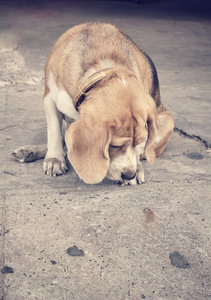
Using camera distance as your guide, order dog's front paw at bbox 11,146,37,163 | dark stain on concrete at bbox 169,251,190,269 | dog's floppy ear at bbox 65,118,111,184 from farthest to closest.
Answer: dog's front paw at bbox 11,146,37,163
dog's floppy ear at bbox 65,118,111,184
dark stain on concrete at bbox 169,251,190,269

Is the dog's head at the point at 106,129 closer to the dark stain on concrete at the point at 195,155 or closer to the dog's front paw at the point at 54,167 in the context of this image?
the dog's front paw at the point at 54,167

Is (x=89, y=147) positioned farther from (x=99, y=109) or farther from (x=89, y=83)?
(x=89, y=83)

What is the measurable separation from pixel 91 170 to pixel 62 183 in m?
0.65

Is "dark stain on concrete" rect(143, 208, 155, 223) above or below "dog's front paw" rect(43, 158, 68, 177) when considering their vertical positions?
above

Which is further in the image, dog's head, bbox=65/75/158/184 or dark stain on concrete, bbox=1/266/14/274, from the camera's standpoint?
dog's head, bbox=65/75/158/184

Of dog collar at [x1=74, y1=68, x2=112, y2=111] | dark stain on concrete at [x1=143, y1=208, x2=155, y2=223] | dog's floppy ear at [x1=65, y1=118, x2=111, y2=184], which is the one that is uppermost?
dog collar at [x1=74, y1=68, x2=112, y2=111]

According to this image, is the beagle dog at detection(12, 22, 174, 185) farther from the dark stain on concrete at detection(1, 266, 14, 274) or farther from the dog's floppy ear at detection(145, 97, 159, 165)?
the dark stain on concrete at detection(1, 266, 14, 274)

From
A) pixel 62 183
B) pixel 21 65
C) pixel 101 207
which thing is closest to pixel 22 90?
pixel 21 65

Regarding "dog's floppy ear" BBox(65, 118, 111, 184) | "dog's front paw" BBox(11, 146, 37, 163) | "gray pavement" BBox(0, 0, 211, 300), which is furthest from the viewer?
"dog's front paw" BBox(11, 146, 37, 163)

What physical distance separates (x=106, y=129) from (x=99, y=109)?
151 millimetres

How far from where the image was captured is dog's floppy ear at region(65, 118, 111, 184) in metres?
2.75

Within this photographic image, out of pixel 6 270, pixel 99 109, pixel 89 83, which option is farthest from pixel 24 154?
pixel 6 270

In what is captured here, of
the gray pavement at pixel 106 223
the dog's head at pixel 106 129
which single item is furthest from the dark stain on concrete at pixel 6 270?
the dog's head at pixel 106 129

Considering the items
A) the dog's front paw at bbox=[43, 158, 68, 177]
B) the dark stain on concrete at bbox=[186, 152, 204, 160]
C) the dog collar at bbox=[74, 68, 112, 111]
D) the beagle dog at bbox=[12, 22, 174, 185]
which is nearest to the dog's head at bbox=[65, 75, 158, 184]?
the beagle dog at bbox=[12, 22, 174, 185]
